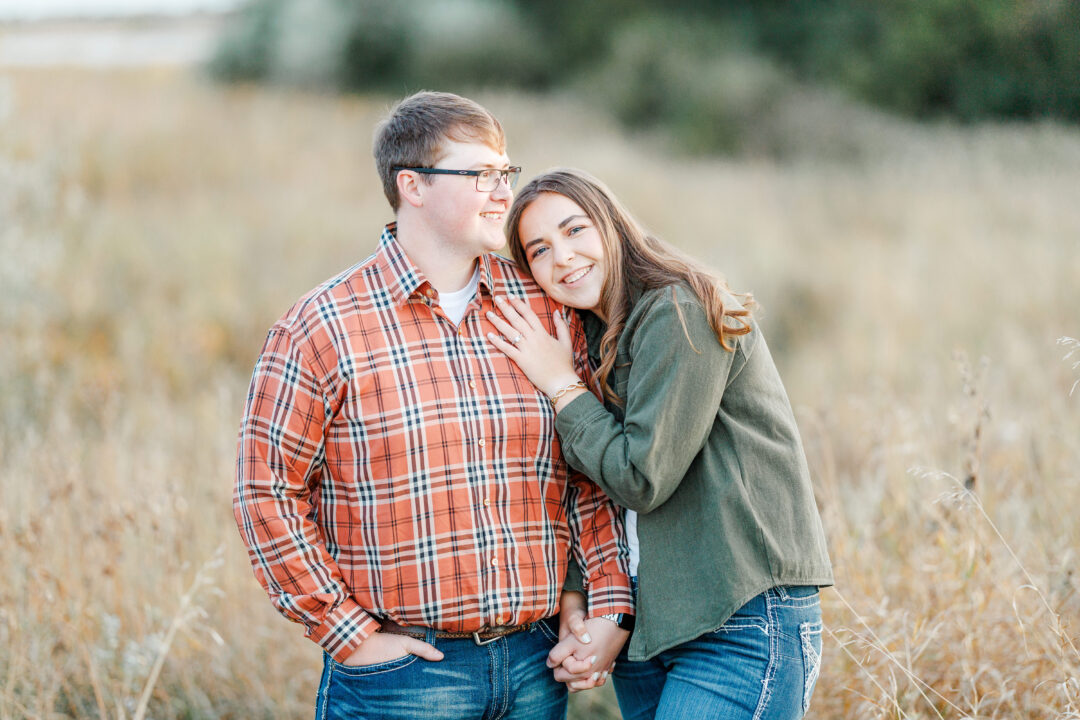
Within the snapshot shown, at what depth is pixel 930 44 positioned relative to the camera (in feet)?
59.6

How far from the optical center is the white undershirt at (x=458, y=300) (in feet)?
7.65

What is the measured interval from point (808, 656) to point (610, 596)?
19.8 inches

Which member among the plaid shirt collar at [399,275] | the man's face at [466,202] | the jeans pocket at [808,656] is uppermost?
the man's face at [466,202]

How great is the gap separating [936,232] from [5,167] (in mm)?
9610

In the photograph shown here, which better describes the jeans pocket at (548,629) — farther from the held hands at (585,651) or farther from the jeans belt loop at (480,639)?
the jeans belt loop at (480,639)

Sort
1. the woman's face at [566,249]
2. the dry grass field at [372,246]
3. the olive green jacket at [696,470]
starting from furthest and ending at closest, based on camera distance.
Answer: the dry grass field at [372,246] < the woman's face at [566,249] < the olive green jacket at [696,470]

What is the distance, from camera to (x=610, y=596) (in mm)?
2264

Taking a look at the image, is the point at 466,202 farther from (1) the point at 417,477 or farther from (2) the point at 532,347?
(1) the point at 417,477

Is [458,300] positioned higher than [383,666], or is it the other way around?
[458,300]

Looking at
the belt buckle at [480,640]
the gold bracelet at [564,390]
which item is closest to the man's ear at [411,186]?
the gold bracelet at [564,390]

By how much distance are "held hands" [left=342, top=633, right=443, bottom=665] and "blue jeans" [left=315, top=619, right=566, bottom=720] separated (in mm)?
15

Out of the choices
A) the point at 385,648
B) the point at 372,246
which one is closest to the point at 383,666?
the point at 385,648

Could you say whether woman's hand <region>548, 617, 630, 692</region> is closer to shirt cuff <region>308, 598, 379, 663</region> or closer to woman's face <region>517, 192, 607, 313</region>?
shirt cuff <region>308, 598, 379, 663</region>

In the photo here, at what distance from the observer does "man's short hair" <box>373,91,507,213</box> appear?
223cm
